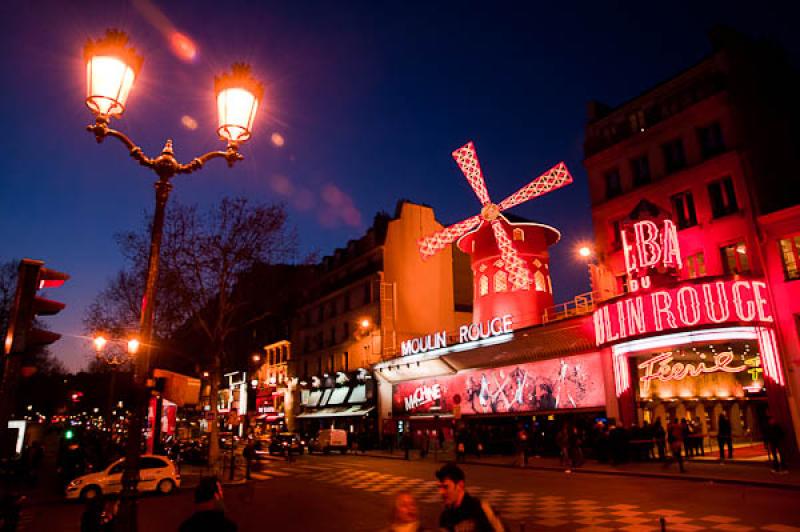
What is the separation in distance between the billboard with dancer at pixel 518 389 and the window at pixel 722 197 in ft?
24.5

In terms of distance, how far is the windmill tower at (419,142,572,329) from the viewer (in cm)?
2878

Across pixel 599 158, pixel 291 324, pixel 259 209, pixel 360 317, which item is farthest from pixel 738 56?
pixel 291 324

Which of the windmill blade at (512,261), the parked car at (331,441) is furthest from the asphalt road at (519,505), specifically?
the parked car at (331,441)

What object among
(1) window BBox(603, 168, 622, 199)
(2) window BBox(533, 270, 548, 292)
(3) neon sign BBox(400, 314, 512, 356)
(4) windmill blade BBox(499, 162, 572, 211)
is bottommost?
(3) neon sign BBox(400, 314, 512, 356)

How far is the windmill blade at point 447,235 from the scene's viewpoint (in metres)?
31.2

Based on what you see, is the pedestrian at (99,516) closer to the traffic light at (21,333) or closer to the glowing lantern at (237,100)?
the traffic light at (21,333)

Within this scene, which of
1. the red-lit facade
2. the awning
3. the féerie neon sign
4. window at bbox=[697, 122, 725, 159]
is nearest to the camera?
the red-lit facade

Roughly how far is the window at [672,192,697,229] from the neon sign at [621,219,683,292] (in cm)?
215

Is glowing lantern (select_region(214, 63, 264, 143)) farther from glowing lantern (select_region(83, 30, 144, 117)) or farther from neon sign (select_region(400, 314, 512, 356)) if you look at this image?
neon sign (select_region(400, 314, 512, 356))

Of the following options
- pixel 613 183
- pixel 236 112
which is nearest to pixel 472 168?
pixel 613 183

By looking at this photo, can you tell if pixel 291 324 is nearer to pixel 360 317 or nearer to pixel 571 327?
pixel 360 317

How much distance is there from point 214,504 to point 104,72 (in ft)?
15.5

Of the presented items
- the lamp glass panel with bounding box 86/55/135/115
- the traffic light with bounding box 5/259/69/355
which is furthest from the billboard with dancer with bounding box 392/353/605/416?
the traffic light with bounding box 5/259/69/355

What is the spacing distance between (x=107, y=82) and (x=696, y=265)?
20955 mm
